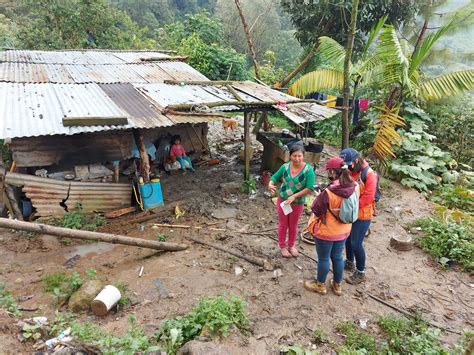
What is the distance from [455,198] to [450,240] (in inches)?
110

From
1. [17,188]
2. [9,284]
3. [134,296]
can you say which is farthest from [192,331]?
[17,188]

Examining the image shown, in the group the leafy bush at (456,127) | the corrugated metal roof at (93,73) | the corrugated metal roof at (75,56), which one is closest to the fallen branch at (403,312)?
the corrugated metal roof at (93,73)

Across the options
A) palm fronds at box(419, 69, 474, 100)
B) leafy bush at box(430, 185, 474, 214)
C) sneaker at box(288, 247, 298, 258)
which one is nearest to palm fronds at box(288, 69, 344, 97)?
palm fronds at box(419, 69, 474, 100)

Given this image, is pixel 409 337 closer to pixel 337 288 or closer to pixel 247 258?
pixel 337 288

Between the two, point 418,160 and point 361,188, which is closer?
point 361,188

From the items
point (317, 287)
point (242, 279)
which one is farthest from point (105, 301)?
point (317, 287)

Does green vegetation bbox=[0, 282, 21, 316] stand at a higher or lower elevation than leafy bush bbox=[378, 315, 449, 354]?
higher

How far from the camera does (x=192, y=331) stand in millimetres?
3199

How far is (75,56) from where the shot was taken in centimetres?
913

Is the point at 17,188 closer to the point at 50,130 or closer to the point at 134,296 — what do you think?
the point at 50,130

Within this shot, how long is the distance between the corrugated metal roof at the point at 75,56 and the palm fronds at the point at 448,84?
26.0 ft

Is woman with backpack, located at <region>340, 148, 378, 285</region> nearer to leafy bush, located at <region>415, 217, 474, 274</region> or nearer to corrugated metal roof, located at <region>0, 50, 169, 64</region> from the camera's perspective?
leafy bush, located at <region>415, 217, 474, 274</region>

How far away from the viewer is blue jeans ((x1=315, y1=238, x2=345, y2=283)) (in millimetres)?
3730

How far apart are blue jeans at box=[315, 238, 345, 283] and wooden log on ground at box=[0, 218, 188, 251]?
2372 mm
